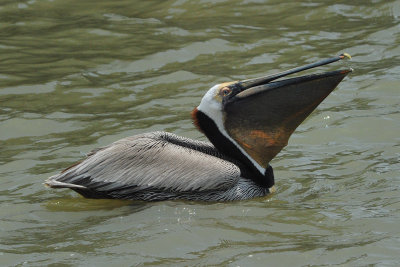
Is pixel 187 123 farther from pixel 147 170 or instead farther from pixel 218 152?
pixel 147 170

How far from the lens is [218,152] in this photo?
6.50m

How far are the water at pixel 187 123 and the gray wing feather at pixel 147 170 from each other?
0.50ft

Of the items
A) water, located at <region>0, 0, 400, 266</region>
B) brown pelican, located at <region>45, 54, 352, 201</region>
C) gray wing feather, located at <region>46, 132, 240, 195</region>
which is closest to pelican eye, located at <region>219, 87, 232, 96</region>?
brown pelican, located at <region>45, 54, 352, 201</region>

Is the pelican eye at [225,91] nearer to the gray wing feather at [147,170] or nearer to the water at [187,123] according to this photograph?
the gray wing feather at [147,170]

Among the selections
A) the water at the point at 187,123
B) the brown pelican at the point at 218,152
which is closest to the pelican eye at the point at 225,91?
the brown pelican at the point at 218,152

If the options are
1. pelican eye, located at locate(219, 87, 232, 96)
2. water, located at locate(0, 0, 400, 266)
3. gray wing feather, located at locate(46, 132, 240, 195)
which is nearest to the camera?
water, located at locate(0, 0, 400, 266)

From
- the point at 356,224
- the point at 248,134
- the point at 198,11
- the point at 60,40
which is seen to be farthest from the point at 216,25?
the point at 356,224

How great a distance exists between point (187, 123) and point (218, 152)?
56.8 inches

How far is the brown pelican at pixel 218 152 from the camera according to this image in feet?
19.6

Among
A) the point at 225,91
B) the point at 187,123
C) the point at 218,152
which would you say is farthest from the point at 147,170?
the point at 187,123

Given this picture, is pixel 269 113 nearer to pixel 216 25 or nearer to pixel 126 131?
pixel 126 131

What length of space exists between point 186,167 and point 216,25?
4911 mm

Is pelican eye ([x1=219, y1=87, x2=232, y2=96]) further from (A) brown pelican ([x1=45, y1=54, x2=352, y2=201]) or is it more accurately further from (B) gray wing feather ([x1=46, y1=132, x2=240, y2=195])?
(B) gray wing feather ([x1=46, y1=132, x2=240, y2=195])

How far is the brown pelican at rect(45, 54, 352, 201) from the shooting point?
19.6 feet
